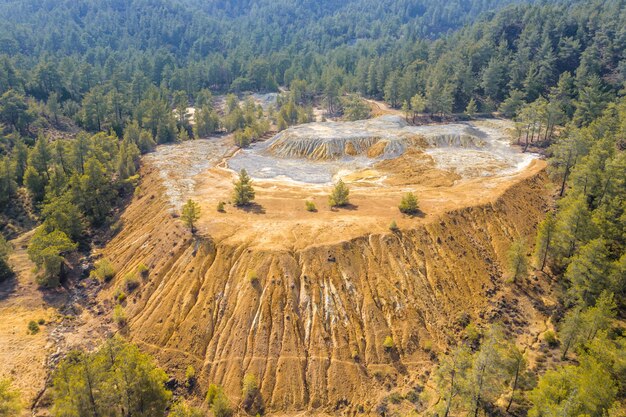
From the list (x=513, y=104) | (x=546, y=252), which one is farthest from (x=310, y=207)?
(x=513, y=104)

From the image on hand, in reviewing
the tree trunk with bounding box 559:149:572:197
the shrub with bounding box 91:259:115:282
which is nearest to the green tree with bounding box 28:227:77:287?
the shrub with bounding box 91:259:115:282

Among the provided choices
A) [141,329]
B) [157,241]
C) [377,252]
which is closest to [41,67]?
[157,241]

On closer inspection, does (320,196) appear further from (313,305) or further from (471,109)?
(471,109)

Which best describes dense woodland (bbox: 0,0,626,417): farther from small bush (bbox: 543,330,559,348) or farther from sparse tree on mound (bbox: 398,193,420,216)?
sparse tree on mound (bbox: 398,193,420,216)

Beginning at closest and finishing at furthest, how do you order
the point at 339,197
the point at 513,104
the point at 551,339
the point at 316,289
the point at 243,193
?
the point at 551,339 → the point at 316,289 → the point at 339,197 → the point at 243,193 → the point at 513,104

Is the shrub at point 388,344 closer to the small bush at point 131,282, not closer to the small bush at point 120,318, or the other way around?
the small bush at point 120,318

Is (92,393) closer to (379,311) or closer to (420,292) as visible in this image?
(379,311)
